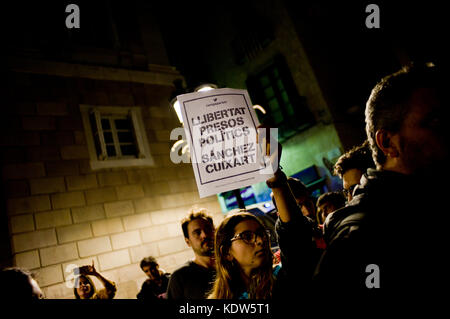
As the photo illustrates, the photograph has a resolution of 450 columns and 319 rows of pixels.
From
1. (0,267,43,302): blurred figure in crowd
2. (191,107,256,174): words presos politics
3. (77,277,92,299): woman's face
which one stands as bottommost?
(77,277,92,299): woman's face

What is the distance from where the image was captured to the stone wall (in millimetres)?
6770

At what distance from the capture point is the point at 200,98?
9.16 ft

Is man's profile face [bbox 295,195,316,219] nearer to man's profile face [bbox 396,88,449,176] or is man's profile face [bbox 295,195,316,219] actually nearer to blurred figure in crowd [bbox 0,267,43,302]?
man's profile face [bbox 396,88,449,176]

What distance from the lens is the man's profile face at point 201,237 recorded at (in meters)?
3.43

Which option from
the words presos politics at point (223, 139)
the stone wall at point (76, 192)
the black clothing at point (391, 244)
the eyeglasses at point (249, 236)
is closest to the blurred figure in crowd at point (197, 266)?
the eyeglasses at point (249, 236)

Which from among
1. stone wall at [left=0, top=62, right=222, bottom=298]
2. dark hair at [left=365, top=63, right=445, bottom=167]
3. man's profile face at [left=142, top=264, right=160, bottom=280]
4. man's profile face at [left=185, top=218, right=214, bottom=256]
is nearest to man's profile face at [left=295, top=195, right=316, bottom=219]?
man's profile face at [left=185, top=218, right=214, bottom=256]

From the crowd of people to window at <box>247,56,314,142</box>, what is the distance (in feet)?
33.1

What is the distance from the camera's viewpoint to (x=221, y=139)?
2.73 meters

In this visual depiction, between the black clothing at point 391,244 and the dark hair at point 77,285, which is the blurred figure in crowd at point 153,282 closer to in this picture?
the dark hair at point 77,285

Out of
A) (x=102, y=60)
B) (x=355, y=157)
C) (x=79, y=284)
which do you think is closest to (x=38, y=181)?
(x=79, y=284)
